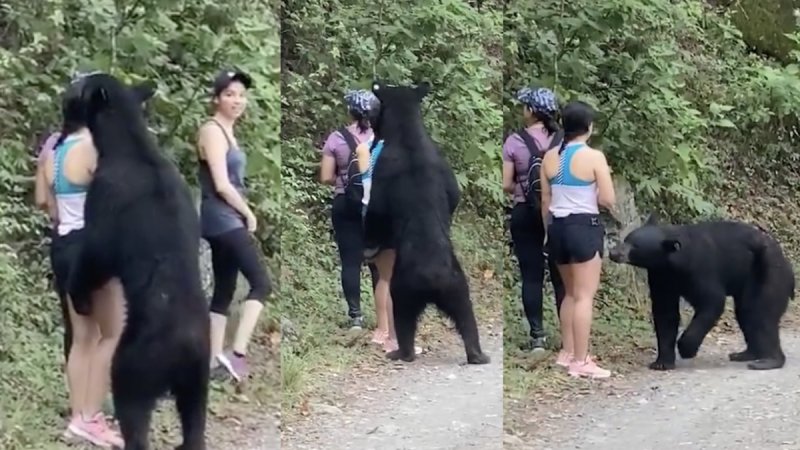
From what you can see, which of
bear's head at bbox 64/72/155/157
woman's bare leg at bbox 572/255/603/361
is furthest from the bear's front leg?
bear's head at bbox 64/72/155/157

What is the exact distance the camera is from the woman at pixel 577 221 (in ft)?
12.2

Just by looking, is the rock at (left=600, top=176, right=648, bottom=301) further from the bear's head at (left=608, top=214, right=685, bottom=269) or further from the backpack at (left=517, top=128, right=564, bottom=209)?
the backpack at (left=517, top=128, right=564, bottom=209)

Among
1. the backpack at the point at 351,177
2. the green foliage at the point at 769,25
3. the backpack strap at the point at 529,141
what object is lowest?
the backpack at the point at 351,177

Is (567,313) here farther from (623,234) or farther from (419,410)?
(419,410)

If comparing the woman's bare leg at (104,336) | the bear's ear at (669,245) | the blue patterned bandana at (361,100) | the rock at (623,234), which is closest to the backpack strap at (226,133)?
the blue patterned bandana at (361,100)

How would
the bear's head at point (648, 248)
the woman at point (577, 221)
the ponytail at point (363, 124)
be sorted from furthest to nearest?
the bear's head at point (648, 248)
the woman at point (577, 221)
the ponytail at point (363, 124)

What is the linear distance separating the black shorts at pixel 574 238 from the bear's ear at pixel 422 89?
620 millimetres

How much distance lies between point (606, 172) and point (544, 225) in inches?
Answer: 11.1

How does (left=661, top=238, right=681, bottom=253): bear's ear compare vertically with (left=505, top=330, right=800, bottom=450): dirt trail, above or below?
above

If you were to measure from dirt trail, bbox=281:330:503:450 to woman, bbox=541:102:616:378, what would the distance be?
274 mm

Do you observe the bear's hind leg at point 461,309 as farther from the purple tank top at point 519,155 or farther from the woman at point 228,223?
the woman at point 228,223

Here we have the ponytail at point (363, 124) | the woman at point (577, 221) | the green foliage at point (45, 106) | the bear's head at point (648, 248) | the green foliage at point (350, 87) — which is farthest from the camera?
the bear's head at point (648, 248)

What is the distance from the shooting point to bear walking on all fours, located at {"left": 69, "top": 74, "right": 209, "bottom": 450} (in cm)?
316

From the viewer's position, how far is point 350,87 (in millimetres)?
3578
